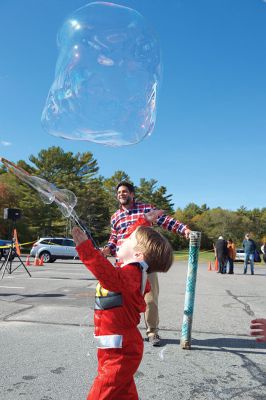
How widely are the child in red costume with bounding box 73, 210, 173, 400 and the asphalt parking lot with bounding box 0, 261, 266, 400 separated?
3.63ft

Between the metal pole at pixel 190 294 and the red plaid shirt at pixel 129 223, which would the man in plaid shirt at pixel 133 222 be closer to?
the red plaid shirt at pixel 129 223

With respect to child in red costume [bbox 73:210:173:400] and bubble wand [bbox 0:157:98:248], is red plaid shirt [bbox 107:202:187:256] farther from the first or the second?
child in red costume [bbox 73:210:173:400]

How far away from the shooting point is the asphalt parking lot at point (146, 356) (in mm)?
3293

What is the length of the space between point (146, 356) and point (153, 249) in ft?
7.88

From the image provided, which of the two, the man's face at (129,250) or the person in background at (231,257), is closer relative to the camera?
the man's face at (129,250)

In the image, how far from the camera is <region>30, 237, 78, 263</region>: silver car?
2442 cm

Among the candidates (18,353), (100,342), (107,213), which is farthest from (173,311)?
(107,213)

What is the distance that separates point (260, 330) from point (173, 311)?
440cm

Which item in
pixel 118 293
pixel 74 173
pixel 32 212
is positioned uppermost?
pixel 74 173

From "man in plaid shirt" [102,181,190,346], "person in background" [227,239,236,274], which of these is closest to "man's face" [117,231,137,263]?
"man in plaid shirt" [102,181,190,346]

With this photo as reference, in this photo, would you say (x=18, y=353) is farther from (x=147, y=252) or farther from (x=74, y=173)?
(x=74, y=173)

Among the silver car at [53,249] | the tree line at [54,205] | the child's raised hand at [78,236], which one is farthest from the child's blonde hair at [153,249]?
the tree line at [54,205]

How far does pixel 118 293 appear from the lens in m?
2.24

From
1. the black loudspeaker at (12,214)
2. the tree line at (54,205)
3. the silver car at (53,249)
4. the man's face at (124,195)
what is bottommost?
the silver car at (53,249)
